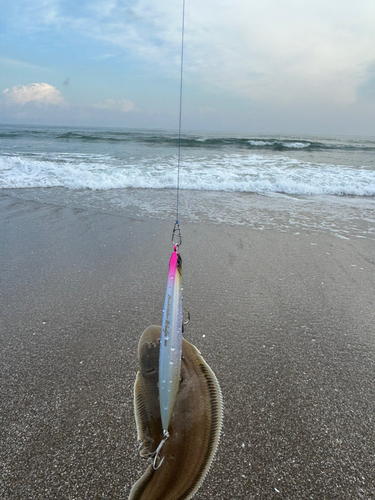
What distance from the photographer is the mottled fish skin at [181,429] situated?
1089 mm

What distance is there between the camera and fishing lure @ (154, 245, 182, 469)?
3.66 ft

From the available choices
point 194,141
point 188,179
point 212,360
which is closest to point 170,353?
point 212,360

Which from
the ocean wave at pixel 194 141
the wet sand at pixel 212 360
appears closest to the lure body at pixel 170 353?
the wet sand at pixel 212 360

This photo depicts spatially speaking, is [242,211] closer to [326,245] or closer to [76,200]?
[326,245]

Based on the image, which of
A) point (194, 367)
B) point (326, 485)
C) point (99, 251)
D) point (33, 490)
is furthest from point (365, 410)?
point (99, 251)

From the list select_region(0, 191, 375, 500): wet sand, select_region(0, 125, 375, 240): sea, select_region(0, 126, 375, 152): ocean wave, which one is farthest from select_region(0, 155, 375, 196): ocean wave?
select_region(0, 126, 375, 152): ocean wave

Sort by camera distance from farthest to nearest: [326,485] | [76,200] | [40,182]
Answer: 1. [40,182]
2. [76,200]
3. [326,485]

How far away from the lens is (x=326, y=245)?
15.7 feet

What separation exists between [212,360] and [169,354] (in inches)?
54.9

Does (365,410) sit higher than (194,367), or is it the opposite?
(194,367)

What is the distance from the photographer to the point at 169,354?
3.65ft

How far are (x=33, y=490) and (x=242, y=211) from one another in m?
6.06

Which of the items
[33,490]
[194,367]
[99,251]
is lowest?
[33,490]

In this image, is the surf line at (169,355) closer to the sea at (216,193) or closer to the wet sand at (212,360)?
the wet sand at (212,360)
